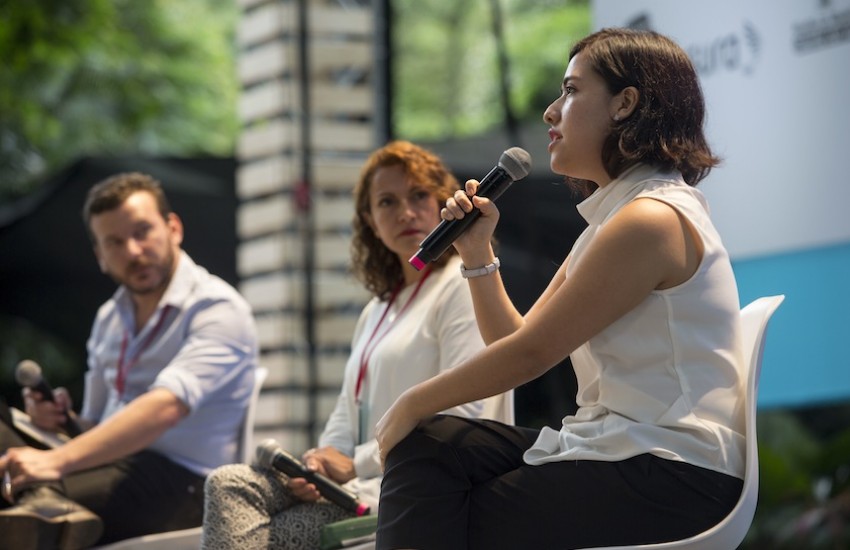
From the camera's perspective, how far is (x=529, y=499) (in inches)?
76.0

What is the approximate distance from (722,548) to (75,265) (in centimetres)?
447

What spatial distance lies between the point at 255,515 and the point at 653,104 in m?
1.16

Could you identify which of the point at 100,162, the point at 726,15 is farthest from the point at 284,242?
the point at 726,15

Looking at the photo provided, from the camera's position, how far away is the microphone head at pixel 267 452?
8.29 feet

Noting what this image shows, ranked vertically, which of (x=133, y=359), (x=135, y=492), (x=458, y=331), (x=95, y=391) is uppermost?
(x=458, y=331)

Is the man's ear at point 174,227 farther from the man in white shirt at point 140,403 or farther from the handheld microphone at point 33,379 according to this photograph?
the handheld microphone at point 33,379

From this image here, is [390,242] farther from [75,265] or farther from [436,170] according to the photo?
[75,265]

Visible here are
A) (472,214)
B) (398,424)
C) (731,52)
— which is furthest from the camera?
(731,52)

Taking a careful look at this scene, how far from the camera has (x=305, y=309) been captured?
5.11 meters

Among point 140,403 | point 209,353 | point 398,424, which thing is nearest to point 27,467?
point 140,403

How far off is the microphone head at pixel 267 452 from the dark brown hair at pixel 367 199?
0.57m

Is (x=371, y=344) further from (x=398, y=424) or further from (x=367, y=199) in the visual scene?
(x=398, y=424)

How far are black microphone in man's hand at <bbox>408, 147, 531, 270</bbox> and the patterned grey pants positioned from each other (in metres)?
0.71

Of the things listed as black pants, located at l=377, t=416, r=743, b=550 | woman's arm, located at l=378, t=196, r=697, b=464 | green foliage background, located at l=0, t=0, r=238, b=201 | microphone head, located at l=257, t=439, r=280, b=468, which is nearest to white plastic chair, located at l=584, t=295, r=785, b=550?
black pants, located at l=377, t=416, r=743, b=550
